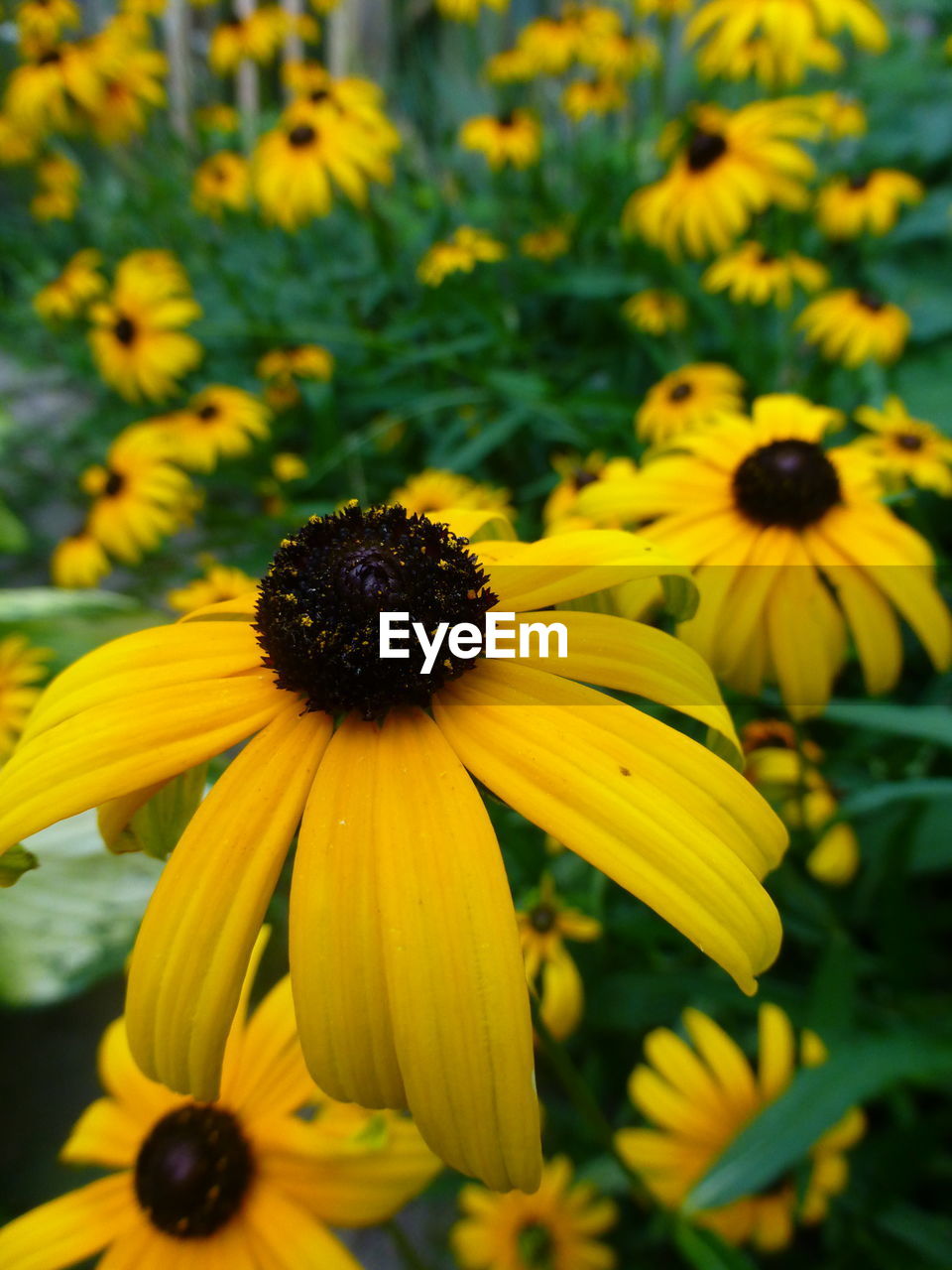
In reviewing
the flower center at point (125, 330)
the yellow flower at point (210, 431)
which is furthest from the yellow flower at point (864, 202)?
the flower center at point (125, 330)

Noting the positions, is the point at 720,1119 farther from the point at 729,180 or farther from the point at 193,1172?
the point at 729,180

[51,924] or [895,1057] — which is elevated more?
[51,924]

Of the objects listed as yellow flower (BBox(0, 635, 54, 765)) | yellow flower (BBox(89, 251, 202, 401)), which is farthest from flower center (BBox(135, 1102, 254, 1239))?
yellow flower (BBox(89, 251, 202, 401))

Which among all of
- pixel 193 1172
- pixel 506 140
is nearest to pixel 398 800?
pixel 193 1172

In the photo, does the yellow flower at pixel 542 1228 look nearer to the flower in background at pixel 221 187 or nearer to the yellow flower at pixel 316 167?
the yellow flower at pixel 316 167

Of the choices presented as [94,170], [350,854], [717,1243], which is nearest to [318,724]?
[350,854]

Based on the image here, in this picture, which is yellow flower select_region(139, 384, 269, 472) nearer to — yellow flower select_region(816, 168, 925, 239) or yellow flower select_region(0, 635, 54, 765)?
yellow flower select_region(0, 635, 54, 765)

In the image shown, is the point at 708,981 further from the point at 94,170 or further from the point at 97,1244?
the point at 94,170
